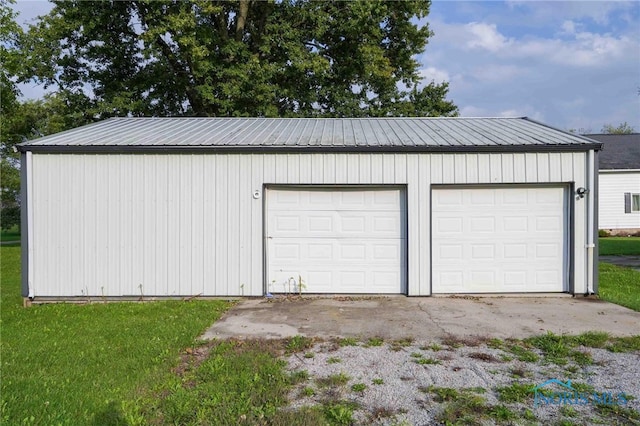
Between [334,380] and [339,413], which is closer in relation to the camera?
[339,413]

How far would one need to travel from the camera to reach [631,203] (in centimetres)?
2169

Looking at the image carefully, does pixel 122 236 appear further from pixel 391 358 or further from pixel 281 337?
pixel 391 358

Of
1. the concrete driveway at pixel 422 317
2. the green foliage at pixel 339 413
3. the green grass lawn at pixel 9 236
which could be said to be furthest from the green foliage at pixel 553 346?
the green grass lawn at pixel 9 236

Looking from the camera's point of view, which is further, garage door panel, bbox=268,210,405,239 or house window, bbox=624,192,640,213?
house window, bbox=624,192,640,213

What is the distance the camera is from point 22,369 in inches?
166

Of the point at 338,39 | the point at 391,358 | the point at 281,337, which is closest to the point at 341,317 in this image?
the point at 281,337

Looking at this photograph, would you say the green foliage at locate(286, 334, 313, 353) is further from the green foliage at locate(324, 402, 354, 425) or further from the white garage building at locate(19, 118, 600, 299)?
the white garage building at locate(19, 118, 600, 299)

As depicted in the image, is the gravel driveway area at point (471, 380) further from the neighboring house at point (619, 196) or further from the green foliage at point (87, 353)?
the neighboring house at point (619, 196)

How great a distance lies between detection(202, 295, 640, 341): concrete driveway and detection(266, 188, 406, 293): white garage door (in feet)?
1.37

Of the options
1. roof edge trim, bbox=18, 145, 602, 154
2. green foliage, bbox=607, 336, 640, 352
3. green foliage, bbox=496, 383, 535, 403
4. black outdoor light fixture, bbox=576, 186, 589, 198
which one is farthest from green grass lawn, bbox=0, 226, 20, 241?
green foliage, bbox=607, 336, 640, 352

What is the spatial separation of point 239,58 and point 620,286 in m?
14.8

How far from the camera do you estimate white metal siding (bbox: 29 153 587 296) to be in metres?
7.73

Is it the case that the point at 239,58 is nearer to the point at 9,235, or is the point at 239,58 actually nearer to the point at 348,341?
the point at 348,341

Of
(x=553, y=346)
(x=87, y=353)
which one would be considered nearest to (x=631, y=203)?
(x=553, y=346)
